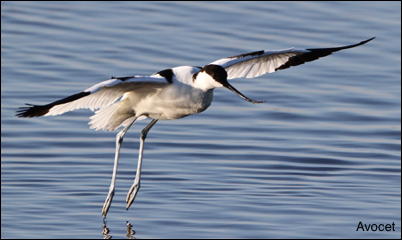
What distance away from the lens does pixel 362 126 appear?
1731 cm

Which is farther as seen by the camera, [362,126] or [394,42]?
[394,42]

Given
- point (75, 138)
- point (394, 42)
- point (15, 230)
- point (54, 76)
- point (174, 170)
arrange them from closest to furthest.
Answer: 1. point (15, 230)
2. point (174, 170)
3. point (75, 138)
4. point (54, 76)
5. point (394, 42)

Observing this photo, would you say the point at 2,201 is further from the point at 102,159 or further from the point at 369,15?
the point at 369,15

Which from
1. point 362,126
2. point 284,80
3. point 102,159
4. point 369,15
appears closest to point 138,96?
point 102,159

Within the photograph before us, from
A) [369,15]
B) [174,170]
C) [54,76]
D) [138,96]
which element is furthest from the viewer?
[369,15]

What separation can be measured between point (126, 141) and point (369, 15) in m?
8.62

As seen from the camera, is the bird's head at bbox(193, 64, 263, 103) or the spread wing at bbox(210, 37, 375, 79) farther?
the spread wing at bbox(210, 37, 375, 79)

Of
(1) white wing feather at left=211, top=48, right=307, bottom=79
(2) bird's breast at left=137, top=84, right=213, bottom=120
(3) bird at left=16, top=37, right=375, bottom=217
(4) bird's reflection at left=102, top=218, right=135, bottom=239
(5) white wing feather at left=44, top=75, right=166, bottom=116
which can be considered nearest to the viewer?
(5) white wing feather at left=44, top=75, right=166, bottom=116

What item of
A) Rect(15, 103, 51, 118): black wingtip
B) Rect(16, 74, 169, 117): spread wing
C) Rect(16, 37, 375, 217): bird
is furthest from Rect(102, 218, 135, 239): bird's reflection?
Rect(15, 103, 51, 118): black wingtip

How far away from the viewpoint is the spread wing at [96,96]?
10539 mm

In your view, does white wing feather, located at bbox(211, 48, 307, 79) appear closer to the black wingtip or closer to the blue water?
the blue water

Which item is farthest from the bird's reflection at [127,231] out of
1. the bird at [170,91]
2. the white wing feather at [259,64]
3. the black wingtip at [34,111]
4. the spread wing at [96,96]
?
the white wing feather at [259,64]

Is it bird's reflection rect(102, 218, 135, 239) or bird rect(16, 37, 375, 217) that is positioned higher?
bird rect(16, 37, 375, 217)

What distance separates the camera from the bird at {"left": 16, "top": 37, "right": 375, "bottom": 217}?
11.5m
